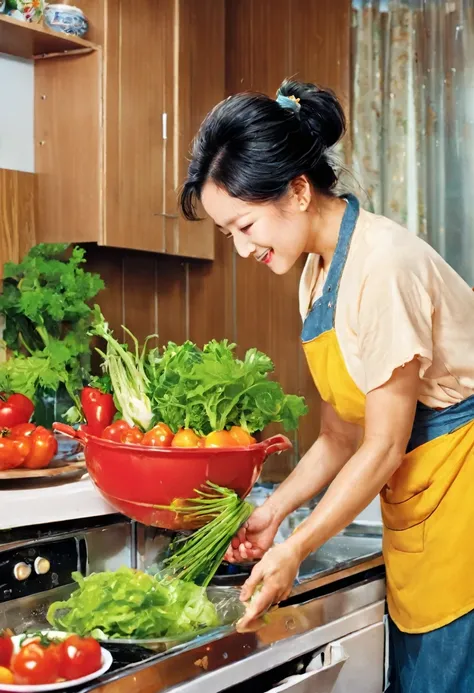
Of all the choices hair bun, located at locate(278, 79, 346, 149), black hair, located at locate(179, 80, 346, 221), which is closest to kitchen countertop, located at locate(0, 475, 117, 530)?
black hair, located at locate(179, 80, 346, 221)

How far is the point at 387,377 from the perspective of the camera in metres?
1.37

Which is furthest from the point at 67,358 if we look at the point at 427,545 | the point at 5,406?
the point at 427,545

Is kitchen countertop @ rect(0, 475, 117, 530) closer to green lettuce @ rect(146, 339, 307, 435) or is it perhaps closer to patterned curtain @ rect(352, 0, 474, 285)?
green lettuce @ rect(146, 339, 307, 435)

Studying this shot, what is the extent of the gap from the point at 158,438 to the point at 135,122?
1.55 metres

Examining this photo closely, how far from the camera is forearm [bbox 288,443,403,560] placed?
4.37ft

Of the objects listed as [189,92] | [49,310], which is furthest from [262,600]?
[189,92]

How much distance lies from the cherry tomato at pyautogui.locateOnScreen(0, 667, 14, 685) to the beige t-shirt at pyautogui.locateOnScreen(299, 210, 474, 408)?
0.66m

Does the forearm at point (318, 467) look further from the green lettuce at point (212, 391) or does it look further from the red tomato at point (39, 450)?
the red tomato at point (39, 450)

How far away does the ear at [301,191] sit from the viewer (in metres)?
1.51

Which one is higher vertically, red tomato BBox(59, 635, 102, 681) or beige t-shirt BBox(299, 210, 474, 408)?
beige t-shirt BBox(299, 210, 474, 408)

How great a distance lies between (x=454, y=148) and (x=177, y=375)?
7.51 feet

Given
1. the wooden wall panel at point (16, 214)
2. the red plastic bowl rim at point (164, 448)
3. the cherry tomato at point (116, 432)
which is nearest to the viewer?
the red plastic bowl rim at point (164, 448)

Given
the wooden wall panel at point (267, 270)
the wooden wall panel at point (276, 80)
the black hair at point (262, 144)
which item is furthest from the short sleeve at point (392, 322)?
the wooden wall panel at point (276, 80)

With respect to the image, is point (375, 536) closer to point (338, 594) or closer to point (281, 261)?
point (338, 594)
